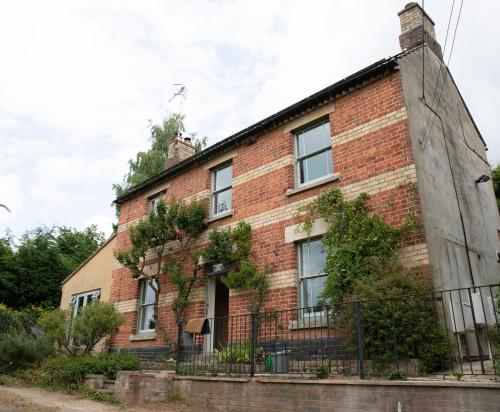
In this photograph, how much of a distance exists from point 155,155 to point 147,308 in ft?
46.8

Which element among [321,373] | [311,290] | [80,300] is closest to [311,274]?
[311,290]

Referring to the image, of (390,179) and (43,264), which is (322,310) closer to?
(390,179)

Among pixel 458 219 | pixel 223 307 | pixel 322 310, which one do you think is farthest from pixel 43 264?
pixel 458 219

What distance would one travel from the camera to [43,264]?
2377cm

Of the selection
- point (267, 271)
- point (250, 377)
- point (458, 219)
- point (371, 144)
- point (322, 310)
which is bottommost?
point (250, 377)

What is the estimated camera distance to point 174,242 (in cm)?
1313

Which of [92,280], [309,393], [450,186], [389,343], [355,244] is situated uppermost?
[450,186]

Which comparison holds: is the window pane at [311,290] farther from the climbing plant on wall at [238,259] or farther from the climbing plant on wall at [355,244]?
the climbing plant on wall at [238,259]

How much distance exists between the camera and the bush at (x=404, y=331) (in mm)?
6788

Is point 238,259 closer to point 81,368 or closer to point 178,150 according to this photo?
point 81,368

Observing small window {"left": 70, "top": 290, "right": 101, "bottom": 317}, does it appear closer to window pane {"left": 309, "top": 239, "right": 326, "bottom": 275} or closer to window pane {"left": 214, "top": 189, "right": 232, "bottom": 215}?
window pane {"left": 214, "top": 189, "right": 232, "bottom": 215}

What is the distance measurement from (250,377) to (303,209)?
161 inches

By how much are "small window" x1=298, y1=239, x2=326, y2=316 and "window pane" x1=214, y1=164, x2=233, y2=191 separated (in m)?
3.60

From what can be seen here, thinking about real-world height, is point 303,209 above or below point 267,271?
above
